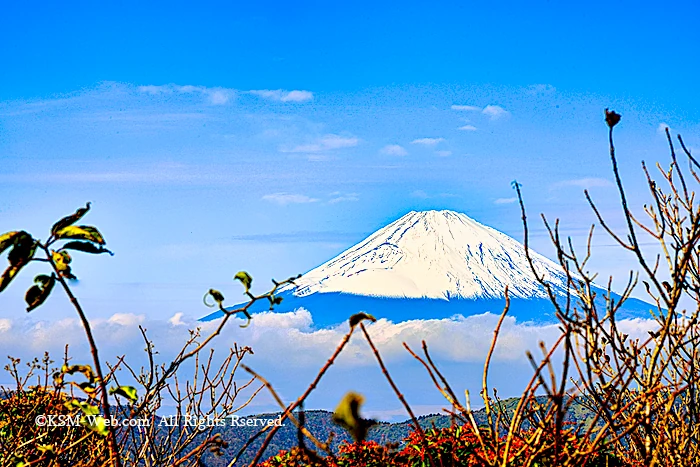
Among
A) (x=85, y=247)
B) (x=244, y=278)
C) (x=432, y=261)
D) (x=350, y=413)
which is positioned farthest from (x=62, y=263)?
(x=432, y=261)

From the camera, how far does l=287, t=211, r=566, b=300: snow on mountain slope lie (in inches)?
3169

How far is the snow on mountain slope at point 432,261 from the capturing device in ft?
264

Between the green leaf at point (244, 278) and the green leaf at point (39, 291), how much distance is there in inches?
17.5

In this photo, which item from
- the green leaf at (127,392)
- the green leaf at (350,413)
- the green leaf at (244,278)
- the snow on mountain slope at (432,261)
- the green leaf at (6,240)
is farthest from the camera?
the snow on mountain slope at (432,261)

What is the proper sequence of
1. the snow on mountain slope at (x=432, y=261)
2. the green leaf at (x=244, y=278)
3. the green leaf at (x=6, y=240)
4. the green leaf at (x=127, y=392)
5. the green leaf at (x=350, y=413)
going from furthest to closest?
the snow on mountain slope at (x=432, y=261) < the green leaf at (x=244, y=278) < the green leaf at (x=127, y=392) < the green leaf at (x=6, y=240) < the green leaf at (x=350, y=413)

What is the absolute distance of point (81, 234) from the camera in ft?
4.57

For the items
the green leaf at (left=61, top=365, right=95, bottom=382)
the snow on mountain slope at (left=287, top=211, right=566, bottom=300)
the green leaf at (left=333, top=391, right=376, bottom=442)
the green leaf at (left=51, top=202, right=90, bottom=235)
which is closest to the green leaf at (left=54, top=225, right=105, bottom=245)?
the green leaf at (left=51, top=202, right=90, bottom=235)

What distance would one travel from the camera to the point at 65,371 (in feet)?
5.23

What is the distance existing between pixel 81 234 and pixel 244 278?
1.46 feet

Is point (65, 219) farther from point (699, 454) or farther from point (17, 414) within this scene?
point (17, 414)

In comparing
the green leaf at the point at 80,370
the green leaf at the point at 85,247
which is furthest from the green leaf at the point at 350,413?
the green leaf at the point at 80,370

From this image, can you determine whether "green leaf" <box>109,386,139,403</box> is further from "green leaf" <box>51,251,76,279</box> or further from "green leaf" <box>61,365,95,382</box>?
"green leaf" <box>51,251,76,279</box>

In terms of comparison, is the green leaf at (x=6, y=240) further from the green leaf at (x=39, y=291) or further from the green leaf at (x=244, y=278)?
the green leaf at (x=244, y=278)

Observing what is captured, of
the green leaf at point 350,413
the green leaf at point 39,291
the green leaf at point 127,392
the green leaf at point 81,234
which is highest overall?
the green leaf at point 81,234
